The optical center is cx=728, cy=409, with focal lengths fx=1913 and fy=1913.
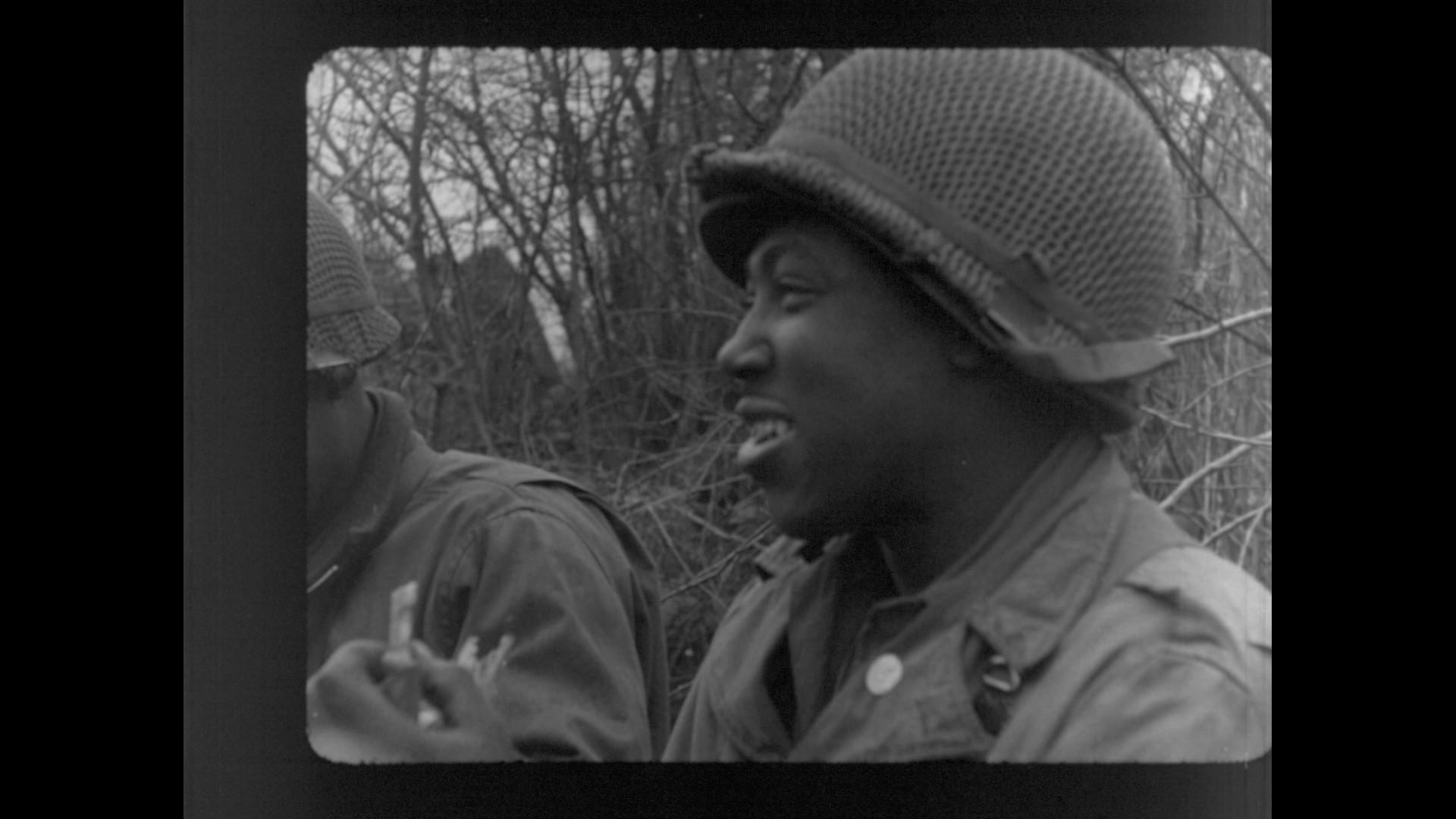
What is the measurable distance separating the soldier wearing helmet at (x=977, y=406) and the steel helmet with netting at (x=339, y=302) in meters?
0.37

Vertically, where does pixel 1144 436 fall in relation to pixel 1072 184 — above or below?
below

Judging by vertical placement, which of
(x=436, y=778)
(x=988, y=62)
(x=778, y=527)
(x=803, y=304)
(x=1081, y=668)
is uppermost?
(x=988, y=62)

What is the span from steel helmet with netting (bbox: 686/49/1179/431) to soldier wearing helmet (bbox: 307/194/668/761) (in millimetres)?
355

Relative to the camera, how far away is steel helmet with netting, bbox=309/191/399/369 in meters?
2.06

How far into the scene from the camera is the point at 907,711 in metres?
1.99

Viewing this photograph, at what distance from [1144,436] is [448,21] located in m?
0.86

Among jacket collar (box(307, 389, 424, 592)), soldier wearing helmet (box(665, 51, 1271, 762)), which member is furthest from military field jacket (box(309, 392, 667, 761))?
soldier wearing helmet (box(665, 51, 1271, 762))

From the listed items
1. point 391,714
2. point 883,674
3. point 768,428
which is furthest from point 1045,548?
point 391,714

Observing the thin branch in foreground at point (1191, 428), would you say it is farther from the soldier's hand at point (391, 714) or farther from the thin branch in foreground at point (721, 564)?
the soldier's hand at point (391, 714)

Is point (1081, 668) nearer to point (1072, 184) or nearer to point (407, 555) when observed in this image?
point (1072, 184)

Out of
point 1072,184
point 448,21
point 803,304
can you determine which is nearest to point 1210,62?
point 1072,184

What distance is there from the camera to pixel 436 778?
81.1 inches

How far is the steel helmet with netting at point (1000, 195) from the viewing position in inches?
77.5

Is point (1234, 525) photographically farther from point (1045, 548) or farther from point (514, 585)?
point (514, 585)
